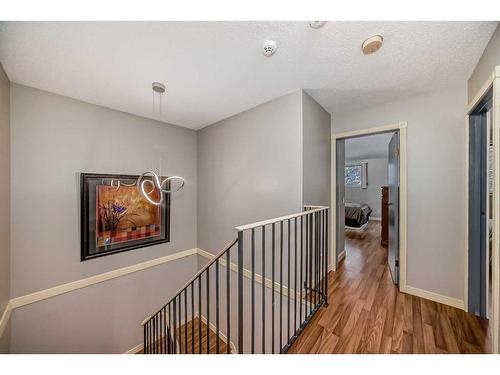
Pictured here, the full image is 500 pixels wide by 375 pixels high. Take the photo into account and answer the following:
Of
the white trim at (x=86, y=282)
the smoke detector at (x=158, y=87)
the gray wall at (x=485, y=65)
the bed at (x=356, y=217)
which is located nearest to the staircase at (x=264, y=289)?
the white trim at (x=86, y=282)

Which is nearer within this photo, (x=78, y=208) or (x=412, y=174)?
(x=412, y=174)

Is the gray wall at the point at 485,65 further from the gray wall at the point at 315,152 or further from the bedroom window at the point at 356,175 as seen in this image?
the bedroom window at the point at 356,175

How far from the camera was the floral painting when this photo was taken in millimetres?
2506

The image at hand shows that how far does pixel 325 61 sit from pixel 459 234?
7.06 feet

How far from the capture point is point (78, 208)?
235 cm

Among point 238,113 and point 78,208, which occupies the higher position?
point 238,113

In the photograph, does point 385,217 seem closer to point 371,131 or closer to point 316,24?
point 371,131

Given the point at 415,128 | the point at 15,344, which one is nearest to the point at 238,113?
the point at 415,128

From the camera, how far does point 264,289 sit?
47.1 inches

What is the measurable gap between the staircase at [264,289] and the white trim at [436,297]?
96cm

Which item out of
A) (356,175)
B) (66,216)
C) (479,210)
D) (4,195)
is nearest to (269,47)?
(479,210)

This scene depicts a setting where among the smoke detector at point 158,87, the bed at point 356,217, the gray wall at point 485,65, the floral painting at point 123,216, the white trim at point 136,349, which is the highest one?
the smoke detector at point 158,87

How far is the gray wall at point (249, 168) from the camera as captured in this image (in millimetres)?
2178

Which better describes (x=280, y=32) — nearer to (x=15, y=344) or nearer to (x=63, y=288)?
(x=63, y=288)
